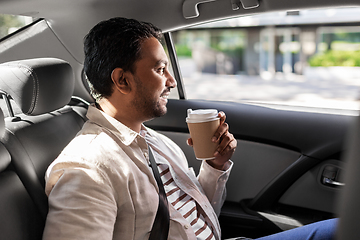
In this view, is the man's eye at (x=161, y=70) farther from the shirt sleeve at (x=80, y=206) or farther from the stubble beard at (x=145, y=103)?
the shirt sleeve at (x=80, y=206)

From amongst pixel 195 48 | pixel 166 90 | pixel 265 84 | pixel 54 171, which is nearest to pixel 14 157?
pixel 54 171

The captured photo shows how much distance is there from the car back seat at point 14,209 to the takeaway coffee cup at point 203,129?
544mm

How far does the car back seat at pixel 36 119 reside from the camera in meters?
1.18

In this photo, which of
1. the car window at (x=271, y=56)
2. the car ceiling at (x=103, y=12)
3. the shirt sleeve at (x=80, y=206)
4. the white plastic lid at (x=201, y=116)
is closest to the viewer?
the shirt sleeve at (x=80, y=206)

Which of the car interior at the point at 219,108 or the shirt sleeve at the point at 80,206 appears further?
the car interior at the point at 219,108

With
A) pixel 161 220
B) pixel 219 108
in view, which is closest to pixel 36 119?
pixel 161 220

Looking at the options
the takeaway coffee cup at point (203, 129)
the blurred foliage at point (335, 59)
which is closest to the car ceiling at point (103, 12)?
the takeaway coffee cup at point (203, 129)

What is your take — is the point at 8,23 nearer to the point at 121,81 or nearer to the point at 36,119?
the point at 36,119

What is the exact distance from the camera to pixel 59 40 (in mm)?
1994

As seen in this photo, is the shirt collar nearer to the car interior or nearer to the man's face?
the man's face

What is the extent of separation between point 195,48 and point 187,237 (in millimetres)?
13784

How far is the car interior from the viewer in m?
1.36

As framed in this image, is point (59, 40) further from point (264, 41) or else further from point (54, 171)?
point (264, 41)

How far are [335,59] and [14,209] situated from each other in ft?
37.2
